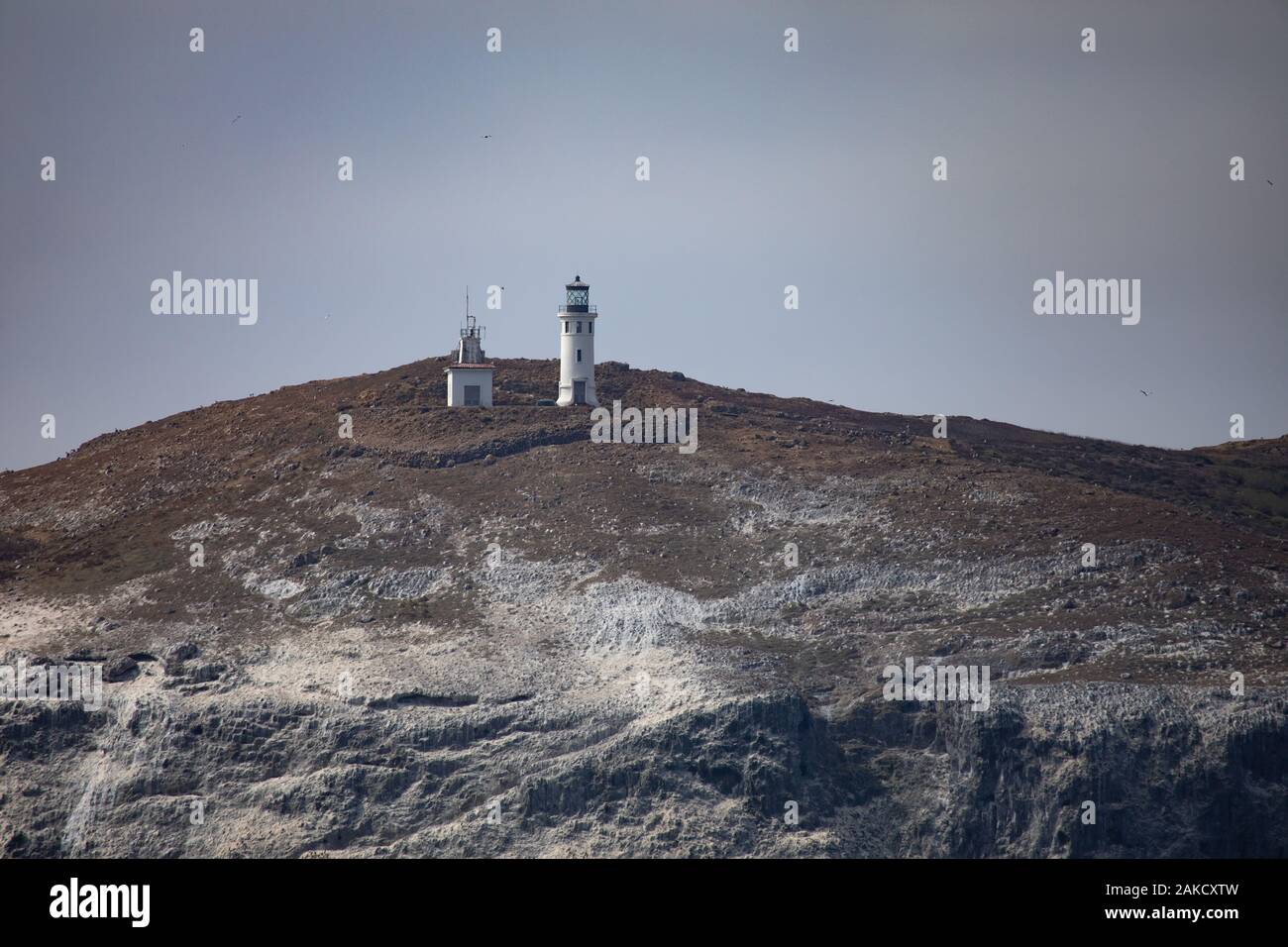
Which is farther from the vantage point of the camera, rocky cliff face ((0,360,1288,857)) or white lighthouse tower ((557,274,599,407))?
white lighthouse tower ((557,274,599,407))

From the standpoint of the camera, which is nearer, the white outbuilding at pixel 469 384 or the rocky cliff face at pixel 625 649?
the rocky cliff face at pixel 625 649

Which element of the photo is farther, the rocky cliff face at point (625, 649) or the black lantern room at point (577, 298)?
the black lantern room at point (577, 298)

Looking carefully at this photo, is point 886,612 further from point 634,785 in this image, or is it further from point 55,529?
point 55,529

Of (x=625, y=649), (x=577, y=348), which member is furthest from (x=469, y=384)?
(x=625, y=649)

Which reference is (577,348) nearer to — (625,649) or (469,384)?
(469,384)

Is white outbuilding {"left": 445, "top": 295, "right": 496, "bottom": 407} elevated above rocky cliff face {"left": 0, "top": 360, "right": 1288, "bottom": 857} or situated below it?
above

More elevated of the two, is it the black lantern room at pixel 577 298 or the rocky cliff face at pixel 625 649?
the black lantern room at pixel 577 298
